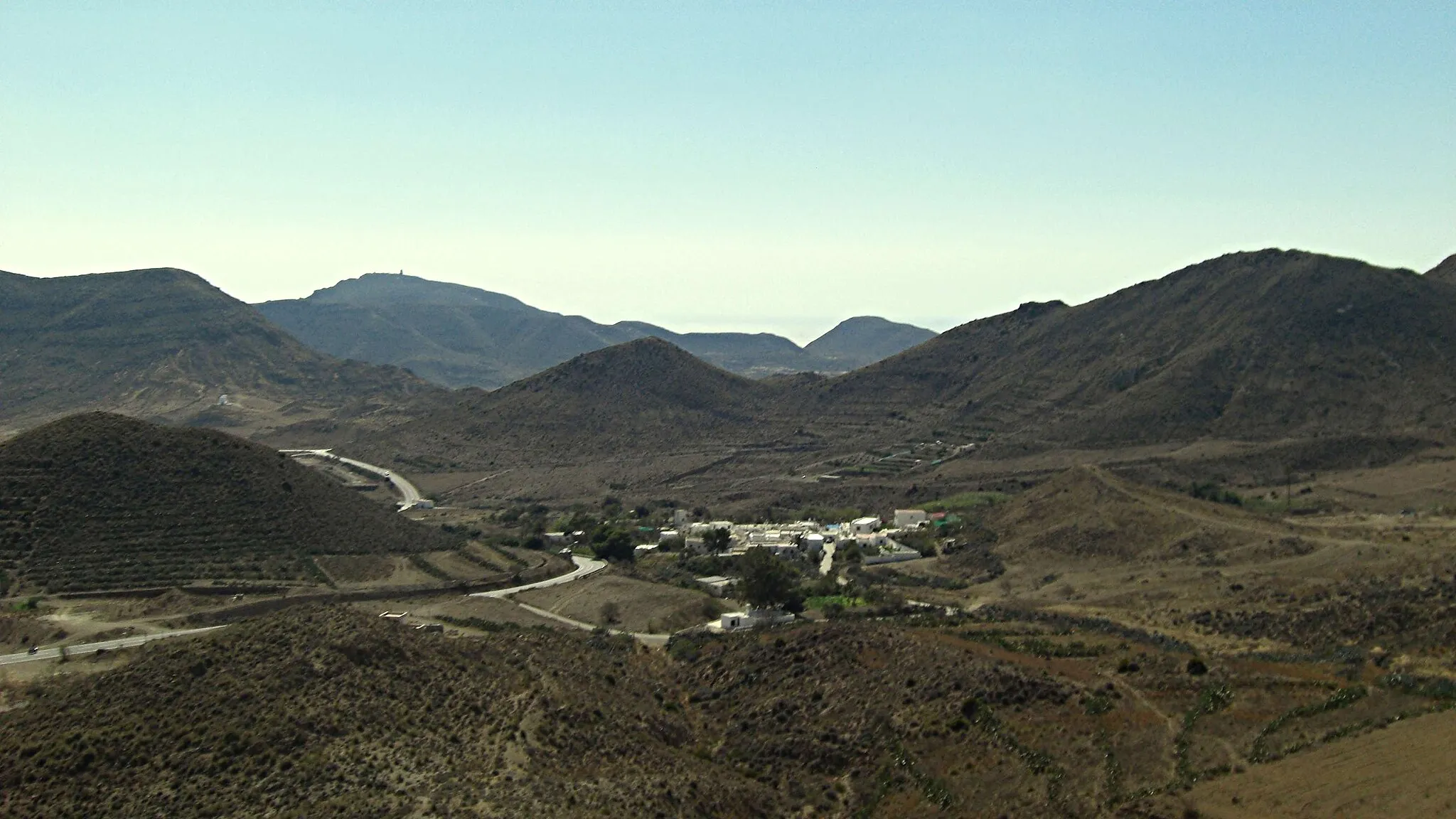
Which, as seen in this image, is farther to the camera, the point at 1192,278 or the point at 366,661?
the point at 1192,278

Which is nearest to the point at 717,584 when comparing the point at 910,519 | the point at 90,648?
the point at 910,519

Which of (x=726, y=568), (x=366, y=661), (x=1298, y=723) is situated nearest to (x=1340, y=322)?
(x=726, y=568)

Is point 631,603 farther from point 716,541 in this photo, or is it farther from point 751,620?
point 716,541

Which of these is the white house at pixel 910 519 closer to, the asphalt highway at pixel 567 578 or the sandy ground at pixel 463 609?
the asphalt highway at pixel 567 578

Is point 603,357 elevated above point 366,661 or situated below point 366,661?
above

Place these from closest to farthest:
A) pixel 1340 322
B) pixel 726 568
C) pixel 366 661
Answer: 1. pixel 366 661
2. pixel 726 568
3. pixel 1340 322

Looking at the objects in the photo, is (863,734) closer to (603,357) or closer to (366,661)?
(366,661)
